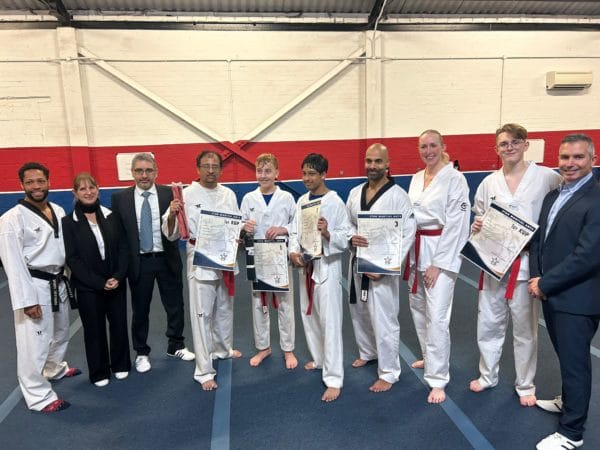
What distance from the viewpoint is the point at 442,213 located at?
9.20ft

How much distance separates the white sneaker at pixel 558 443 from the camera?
7.52ft

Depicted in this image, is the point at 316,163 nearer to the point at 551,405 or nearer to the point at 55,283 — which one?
the point at 55,283

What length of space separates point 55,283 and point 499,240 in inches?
125

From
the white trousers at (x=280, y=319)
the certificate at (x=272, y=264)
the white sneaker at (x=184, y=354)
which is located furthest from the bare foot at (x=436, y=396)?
the white sneaker at (x=184, y=354)

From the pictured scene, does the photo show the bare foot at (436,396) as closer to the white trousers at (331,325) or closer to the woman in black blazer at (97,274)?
the white trousers at (331,325)

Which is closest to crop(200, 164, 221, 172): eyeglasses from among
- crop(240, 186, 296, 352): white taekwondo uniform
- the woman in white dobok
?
crop(240, 186, 296, 352): white taekwondo uniform

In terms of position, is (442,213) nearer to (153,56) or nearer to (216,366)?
(216,366)

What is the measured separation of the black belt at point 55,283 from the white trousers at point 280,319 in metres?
1.42

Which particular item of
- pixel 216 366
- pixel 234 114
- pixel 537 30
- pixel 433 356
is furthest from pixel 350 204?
pixel 537 30

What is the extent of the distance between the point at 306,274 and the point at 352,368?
99 centimetres

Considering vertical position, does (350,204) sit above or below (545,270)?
above

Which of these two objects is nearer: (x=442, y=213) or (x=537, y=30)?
(x=442, y=213)

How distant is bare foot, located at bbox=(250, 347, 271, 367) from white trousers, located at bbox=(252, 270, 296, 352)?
4cm

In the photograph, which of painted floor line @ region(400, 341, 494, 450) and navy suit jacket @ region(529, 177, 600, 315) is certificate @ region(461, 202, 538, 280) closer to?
navy suit jacket @ region(529, 177, 600, 315)
